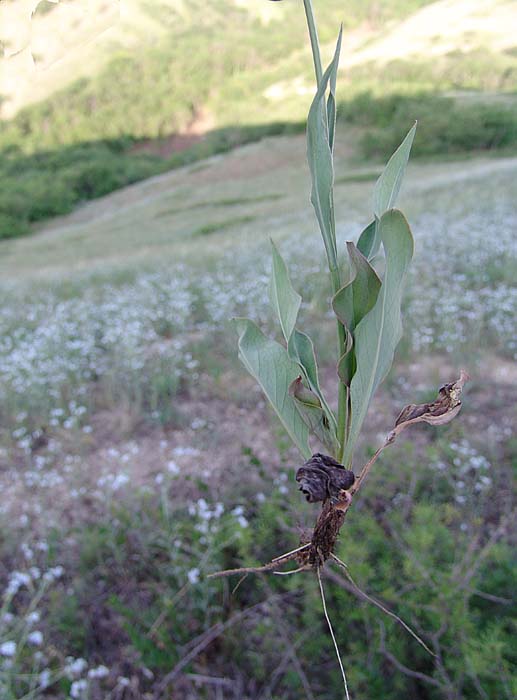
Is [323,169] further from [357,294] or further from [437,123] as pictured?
[437,123]

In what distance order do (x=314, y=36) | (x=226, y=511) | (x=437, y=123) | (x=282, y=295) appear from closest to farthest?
(x=314, y=36) < (x=282, y=295) < (x=226, y=511) < (x=437, y=123)

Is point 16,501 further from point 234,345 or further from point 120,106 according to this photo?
point 120,106

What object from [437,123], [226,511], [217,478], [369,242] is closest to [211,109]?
[437,123]

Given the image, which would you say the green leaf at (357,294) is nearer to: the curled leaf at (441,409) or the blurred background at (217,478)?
the curled leaf at (441,409)

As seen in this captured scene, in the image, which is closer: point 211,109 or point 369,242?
point 369,242

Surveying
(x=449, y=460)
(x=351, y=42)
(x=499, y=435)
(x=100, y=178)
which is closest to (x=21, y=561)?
(x=449, y=460)

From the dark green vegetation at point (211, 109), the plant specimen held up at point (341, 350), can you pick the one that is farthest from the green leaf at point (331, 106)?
the dark green vegetation at point (211, 109)

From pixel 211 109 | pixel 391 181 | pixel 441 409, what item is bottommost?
pixel 211 109
